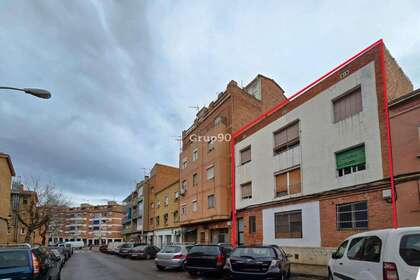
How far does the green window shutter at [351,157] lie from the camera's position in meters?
16.8

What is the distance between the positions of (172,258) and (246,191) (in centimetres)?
935

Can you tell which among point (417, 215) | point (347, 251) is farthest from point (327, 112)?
point (347, 251)

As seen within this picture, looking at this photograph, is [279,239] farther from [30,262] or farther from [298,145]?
[30,262]

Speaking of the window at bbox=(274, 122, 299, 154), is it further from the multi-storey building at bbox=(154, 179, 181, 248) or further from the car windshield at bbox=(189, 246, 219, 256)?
the multi-storey building at bbox=(154, 179, 181, 248)

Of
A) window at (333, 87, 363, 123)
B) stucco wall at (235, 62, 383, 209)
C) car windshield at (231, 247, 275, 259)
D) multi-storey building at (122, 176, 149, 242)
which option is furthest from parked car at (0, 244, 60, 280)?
multi-storey building at (122, 176, 149, 242)

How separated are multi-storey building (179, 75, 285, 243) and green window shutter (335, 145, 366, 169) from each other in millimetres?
12292

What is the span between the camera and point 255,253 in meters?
12.1

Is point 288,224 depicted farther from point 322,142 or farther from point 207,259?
point 207,259

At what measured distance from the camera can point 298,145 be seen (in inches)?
838

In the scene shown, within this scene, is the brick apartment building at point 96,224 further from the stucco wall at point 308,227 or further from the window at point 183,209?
the stucco wall at point 308,227

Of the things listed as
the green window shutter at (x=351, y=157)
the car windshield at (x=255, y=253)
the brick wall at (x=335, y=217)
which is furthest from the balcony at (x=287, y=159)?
the car windshield at (x=255, y=253)

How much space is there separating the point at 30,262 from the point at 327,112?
49.6 ft

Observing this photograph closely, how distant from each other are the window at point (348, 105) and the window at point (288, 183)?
4.13 meters

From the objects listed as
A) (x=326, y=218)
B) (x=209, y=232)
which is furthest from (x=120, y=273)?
(x=209, y=232)
